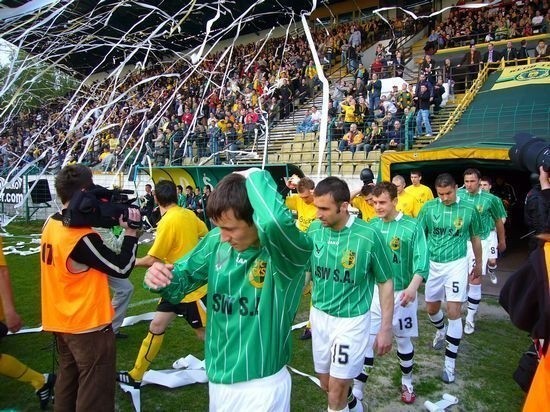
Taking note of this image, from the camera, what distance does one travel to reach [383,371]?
4.91 m

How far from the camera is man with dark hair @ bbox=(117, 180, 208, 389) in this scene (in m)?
4.20

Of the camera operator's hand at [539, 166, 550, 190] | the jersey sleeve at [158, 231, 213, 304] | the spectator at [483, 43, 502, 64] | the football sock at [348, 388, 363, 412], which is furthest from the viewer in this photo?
the spectator at [483, 43, 502, 64]

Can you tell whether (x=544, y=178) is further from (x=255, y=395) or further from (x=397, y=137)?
(x=397, y=137)

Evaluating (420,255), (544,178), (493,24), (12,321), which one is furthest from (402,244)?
(493,24)

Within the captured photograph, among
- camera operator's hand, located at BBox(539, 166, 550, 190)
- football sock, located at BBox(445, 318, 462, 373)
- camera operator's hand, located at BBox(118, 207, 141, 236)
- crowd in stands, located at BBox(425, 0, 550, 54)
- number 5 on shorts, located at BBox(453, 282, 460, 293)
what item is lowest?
football sock, located at BBox(445, 318, 462, 373)

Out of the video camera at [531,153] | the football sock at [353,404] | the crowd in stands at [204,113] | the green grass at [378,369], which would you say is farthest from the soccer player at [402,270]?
the crowd in stands at [204,113]

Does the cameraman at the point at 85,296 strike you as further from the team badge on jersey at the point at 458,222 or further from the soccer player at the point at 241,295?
the team badge on jersey at the point at 458,222

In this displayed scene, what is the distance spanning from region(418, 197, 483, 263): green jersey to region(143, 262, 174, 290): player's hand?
161 inches

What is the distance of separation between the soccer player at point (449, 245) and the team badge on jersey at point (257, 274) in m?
3.60

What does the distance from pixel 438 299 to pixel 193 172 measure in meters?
10.7

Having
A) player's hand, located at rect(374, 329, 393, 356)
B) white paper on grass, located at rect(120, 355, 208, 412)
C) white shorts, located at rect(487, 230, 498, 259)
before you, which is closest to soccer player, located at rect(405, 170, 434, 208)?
white shorts, located at rect(487, 230, 498, 259)

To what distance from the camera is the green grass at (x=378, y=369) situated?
414 centimetres

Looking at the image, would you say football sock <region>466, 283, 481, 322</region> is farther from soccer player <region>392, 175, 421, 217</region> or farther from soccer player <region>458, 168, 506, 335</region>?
soccer player <region>392, 175, 421, 217</region>

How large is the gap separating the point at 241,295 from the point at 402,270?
8.88ft
